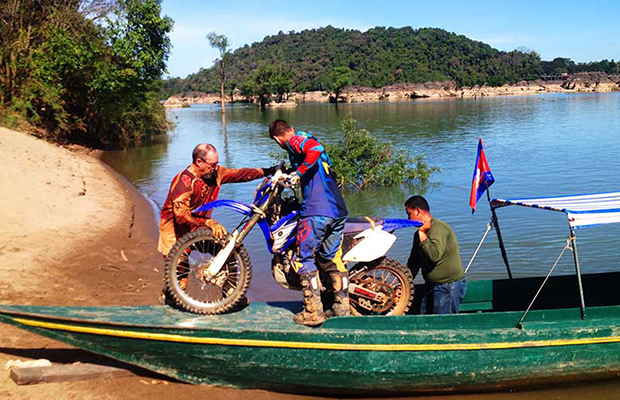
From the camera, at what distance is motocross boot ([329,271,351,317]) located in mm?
5148

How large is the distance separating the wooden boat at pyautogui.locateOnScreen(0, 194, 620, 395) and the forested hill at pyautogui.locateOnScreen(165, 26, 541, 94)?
331ft

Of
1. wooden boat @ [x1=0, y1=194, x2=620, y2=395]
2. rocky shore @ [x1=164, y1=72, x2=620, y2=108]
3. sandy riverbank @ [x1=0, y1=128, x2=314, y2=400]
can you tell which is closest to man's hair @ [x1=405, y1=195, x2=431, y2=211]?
wooden boat @ [x1=0, y1=194, x2=620, y2=395]

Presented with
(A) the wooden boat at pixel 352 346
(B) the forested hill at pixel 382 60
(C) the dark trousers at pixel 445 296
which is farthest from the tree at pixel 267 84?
(A) the wooden boat at pixel 352 346

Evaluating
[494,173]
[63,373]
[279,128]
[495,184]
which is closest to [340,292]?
[279,128]

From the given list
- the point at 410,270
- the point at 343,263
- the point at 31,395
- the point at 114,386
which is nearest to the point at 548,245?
the point at 410,270

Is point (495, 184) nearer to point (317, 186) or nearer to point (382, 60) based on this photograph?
point (317, 186)

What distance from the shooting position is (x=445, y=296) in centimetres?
550

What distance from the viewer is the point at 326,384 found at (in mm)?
4961

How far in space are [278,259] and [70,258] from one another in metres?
4.77

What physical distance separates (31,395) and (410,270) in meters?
3.77

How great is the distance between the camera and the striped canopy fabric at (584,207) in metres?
4.77

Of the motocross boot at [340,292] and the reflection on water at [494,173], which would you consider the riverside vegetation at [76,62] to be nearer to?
the reflection on water at [494,173]

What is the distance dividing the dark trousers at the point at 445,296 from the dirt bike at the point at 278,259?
307 mm

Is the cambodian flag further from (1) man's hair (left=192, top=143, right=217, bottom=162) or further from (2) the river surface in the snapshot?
(1) man's hair (left=192, top=143, right=217, bottom=162)
